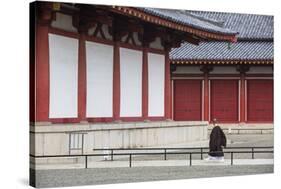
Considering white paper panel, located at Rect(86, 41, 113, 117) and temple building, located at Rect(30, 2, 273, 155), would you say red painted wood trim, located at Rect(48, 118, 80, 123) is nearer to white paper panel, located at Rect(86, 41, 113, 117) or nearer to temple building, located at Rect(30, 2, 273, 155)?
temple building, located at Rect(30, 2, 273, 155)

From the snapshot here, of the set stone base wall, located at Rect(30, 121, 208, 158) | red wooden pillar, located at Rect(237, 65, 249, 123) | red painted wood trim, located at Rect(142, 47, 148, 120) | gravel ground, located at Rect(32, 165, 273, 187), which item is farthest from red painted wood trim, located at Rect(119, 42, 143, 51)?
red wooden pillar, located at Rect(237, 65, 249, 123)

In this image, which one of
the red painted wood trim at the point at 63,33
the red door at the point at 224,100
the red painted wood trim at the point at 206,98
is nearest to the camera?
the red painted wood trim at the point at 63,33

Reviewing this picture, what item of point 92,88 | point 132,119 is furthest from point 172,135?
point 92,88

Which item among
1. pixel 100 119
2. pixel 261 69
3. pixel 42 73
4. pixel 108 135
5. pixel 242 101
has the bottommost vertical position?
pixel 108 135

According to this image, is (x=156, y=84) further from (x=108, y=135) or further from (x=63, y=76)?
(x=63, y=76)

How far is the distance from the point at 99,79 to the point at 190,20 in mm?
4301

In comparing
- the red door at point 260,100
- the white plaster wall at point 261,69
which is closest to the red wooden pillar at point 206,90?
the red door at point 260,100

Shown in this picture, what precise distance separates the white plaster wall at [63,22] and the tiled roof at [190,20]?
6.10 ft

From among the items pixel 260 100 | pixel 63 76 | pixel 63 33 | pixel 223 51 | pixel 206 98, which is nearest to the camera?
pixel 63 76

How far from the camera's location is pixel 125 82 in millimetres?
18391

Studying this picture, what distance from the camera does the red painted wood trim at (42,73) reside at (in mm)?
14734

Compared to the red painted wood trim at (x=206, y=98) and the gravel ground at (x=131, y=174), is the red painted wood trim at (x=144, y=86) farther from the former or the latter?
the gravel ground at (x=131, y=174)

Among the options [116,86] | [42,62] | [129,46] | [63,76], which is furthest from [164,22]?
[42,62]

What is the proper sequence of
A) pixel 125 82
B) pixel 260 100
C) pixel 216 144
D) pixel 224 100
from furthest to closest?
pixel 224 100 → pixel 260 100 → pixel 125 82 → pixel 216 144
